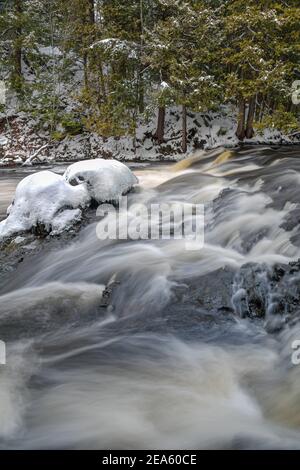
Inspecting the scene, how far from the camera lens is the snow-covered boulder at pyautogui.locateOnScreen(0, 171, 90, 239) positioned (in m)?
7.04

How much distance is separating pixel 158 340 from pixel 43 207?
12.3ft

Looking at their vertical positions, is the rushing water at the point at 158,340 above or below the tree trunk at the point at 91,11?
below

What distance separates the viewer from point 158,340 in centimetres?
421

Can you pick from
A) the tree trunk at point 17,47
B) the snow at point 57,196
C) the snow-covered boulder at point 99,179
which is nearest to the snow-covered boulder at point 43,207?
the snow at point 57,196

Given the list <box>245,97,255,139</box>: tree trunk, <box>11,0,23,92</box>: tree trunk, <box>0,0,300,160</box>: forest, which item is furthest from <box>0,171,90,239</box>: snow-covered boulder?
<box>11,0,23,92</box>: tree trunk

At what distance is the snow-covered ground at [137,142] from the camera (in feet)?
52.9

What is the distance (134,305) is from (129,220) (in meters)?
2.71

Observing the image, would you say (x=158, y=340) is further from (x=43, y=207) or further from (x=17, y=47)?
(x=17, y=47)

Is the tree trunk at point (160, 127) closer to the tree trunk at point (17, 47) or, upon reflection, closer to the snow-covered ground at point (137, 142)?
the snow-covered ground at point (137, 142)

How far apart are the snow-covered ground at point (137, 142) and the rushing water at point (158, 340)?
9427mm

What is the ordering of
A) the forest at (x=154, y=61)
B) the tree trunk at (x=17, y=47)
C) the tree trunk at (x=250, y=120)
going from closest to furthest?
the forest at (x=154, y=61), the tree trunk at (x=250, y=120), the tree trunk at (x=17, y=47)

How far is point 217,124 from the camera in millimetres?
17094

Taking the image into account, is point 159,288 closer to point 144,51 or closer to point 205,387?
point 205,387
